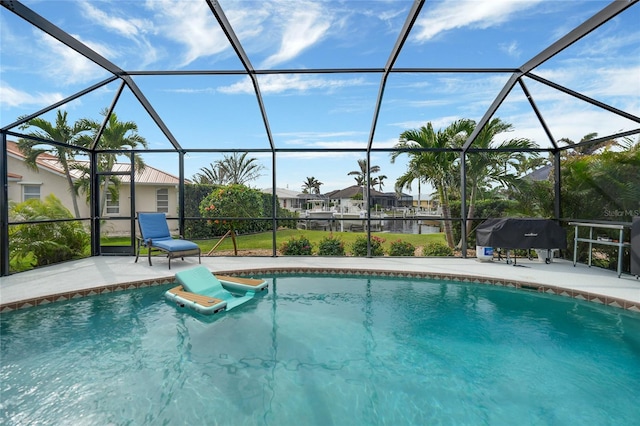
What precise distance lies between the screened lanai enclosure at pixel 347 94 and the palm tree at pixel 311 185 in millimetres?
32863

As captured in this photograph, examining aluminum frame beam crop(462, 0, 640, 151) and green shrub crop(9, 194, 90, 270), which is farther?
green shrub crop(9, 194, 90, 270)

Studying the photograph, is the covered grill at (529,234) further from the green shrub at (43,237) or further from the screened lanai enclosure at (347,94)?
the green shrub at (43,237)

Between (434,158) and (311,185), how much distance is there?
3506 cm

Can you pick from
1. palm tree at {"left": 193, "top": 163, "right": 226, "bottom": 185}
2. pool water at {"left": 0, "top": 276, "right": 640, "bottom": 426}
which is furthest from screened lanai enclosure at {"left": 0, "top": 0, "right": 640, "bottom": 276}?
palm tree at {"left": 193, "top": 163, "right": 226, "bottom": 185}

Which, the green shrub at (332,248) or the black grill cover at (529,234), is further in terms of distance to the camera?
the green shrub at (332,248)

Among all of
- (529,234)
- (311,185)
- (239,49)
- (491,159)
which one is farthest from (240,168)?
(311,185)

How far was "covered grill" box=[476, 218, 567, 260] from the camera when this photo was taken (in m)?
6.98

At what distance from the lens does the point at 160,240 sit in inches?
291

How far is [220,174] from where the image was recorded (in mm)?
23766

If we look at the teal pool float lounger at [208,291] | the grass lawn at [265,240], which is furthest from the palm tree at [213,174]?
the teal pool float lounger at [208,291]

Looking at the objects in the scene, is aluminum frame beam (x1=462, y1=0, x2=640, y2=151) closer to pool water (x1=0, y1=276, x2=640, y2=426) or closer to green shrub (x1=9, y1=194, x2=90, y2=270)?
pool water (x1=0, y1=276, x2=640, y2=426)

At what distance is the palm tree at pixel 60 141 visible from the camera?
31.5 ft

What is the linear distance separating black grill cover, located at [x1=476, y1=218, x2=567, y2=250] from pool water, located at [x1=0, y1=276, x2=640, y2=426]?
198 cm

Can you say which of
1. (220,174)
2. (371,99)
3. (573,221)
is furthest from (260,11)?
(220,174)
